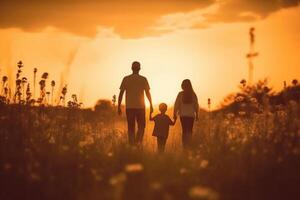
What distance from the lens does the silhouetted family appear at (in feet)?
48.0

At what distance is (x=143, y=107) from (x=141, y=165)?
610 centimetres

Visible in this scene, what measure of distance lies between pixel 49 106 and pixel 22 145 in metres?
3.86

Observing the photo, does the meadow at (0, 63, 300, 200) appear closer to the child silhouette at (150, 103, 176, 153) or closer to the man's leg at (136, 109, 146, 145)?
the man's leg at (136, 109, 146, 145)

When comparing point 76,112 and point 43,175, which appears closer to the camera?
point 43,175

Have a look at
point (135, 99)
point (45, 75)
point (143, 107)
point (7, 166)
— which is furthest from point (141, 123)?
point (7, 166)

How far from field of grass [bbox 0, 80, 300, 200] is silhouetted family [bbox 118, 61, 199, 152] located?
12.3 ft

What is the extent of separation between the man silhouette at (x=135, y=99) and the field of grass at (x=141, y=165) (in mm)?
3718

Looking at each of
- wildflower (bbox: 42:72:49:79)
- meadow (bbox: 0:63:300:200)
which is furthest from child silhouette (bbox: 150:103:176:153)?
meadow (bbox: 0:63:300:200)

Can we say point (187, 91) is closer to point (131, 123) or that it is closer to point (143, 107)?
point (143, 107)

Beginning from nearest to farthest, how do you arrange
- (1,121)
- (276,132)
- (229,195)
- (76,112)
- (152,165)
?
1. (229,195)
2. (152,165)
3. (276,132)
4. (1,121)
5. (76,112)

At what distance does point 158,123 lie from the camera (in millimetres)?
15031

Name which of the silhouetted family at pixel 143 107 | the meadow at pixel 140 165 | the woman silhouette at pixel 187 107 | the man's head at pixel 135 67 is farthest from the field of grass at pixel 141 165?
the man's head at pixel 135 67

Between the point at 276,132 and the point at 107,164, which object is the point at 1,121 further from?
the point at 276,132

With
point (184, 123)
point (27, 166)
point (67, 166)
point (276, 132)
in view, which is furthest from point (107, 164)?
point (184, 123)
